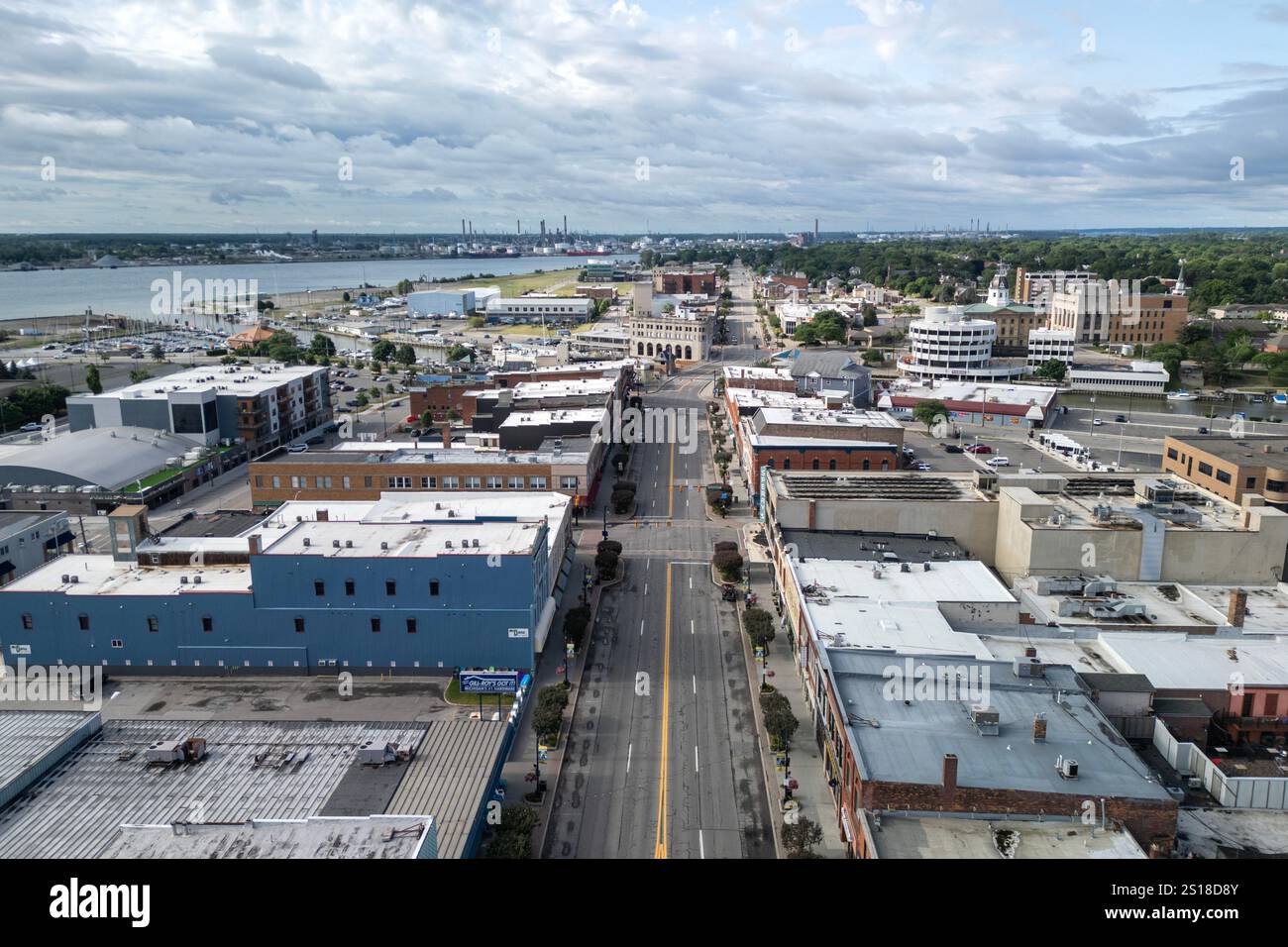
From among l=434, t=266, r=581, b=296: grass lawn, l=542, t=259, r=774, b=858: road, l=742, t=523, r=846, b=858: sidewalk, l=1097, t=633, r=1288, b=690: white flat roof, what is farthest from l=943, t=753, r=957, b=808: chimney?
l=434, t=266, r=581, b=296: grass lawn

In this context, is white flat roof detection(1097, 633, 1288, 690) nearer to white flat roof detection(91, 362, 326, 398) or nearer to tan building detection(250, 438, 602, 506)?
tan building detection(250, 438, 602, 506)

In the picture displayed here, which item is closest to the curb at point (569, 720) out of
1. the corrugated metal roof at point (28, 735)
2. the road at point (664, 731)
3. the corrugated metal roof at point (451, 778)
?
the road at point (664, 731)

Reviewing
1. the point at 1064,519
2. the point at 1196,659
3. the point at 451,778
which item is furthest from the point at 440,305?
the point at 1196,659

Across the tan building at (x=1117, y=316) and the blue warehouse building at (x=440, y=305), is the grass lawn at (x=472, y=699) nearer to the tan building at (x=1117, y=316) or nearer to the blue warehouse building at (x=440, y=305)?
the tan building at (x=1117, y=316)

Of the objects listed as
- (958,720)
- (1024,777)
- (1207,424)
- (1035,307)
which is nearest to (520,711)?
(958,720)
